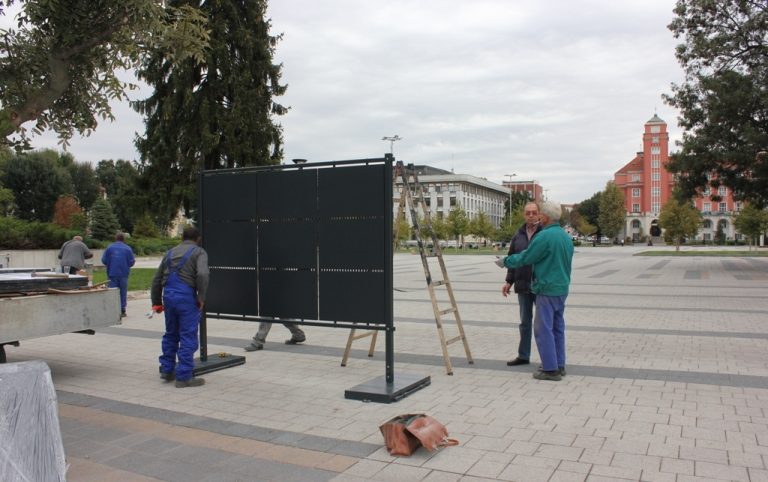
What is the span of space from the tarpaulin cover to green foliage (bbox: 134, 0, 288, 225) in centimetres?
2234

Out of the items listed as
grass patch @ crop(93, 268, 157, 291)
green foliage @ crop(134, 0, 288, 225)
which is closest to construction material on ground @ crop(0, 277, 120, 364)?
grass patch @ crop(93, 268, 157, 291)

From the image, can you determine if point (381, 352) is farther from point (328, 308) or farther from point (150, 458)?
point (150, 458)

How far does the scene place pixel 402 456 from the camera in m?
4.31

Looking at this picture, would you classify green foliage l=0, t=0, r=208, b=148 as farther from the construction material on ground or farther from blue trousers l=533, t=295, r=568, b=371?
blue trousers l=533, t=295, r=568, b=371

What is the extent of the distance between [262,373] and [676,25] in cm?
2921

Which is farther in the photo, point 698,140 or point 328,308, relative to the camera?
point 698,140

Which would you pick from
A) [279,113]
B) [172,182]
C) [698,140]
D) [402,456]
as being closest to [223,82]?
[279,113]

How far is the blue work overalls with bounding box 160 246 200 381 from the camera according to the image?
251 inches

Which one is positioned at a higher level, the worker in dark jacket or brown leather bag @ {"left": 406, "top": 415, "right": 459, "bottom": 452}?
the worker in dark jacket

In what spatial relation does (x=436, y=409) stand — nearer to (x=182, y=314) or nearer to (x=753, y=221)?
(x=182, y=314)

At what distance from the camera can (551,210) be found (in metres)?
6.99

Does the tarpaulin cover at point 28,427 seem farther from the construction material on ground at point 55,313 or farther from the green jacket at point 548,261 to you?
the green jacket at point 548,261

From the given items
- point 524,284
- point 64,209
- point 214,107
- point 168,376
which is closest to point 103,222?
point 64,209

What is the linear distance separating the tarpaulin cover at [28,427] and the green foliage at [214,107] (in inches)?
879
